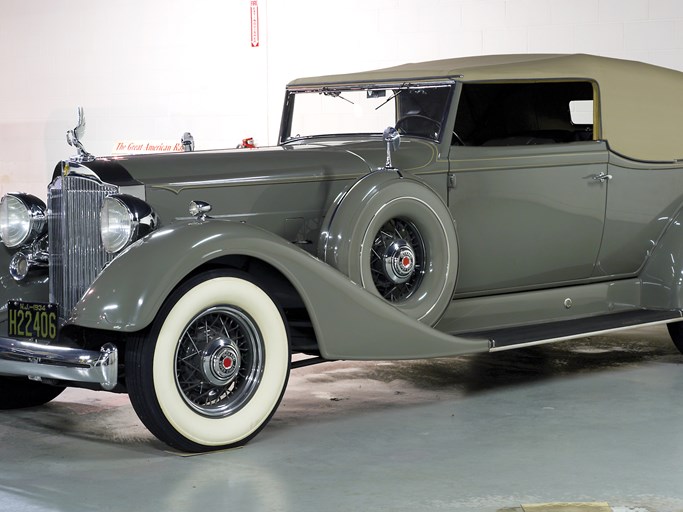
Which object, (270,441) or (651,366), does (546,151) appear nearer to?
(651,366)

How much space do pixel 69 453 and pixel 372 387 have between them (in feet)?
5.80

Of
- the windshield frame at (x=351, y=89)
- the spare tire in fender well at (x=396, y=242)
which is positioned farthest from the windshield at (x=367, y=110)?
the spare tire in fender well at (x=396, y=242)

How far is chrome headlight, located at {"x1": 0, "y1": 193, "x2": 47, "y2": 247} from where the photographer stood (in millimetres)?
4844

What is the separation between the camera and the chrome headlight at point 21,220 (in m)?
4.84

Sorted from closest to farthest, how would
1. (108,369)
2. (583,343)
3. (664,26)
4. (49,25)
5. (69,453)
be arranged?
(108,369), (69,453), (583,343), (664,26), (49,25)

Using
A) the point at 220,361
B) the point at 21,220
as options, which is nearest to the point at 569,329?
the point at 220,361

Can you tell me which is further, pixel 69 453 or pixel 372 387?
pixel 372 387

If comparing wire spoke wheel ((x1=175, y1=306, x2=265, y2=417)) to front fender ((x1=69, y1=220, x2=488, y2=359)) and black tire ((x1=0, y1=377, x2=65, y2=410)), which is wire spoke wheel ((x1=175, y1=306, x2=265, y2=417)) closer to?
front fender ((x1=69, y1=220, x2=488, y2=359))

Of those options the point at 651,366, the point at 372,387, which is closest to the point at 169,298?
the point at 372,387

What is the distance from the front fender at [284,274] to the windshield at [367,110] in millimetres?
1142

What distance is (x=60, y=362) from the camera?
4020 millimetres

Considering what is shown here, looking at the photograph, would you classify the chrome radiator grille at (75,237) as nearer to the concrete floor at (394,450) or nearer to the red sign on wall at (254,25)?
the concrete floor at (394,450)

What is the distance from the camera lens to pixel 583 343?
22.6 feet

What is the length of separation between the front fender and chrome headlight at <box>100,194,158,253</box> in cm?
20
